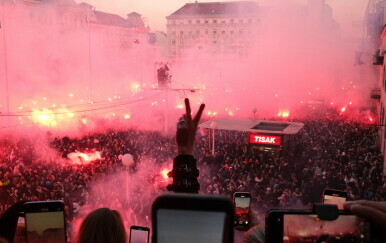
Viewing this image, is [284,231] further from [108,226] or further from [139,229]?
[139,229]

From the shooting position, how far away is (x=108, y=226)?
126 cm

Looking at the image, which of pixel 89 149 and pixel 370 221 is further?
pixel 89 149

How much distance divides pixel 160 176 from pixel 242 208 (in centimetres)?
629

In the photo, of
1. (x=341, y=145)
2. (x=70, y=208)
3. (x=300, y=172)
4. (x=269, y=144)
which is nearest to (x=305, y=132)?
(x=341, y=145)

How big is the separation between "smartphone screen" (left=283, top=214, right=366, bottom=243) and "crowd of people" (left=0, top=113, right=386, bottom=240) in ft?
18.1

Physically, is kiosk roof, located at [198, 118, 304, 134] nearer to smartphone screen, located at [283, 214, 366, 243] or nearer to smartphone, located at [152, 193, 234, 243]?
smartphone screen, located at [283, 214, 366, 243]

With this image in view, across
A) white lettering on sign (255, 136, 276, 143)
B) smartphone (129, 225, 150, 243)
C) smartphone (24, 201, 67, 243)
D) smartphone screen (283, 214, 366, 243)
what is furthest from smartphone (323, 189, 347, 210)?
white lettering on sign (255, 136, 276, 143)

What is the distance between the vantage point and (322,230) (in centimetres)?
108

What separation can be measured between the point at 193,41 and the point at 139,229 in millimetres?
35495

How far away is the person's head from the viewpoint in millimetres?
1246

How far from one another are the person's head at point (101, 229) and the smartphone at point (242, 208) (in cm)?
177

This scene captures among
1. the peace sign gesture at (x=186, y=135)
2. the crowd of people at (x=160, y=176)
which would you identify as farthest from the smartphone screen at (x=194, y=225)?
the crowd of people at (x=160, y=176)

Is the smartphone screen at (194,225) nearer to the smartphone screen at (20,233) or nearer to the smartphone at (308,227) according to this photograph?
the smartphone at (308,227)

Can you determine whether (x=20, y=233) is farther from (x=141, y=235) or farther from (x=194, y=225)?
(x=194, y=225)
